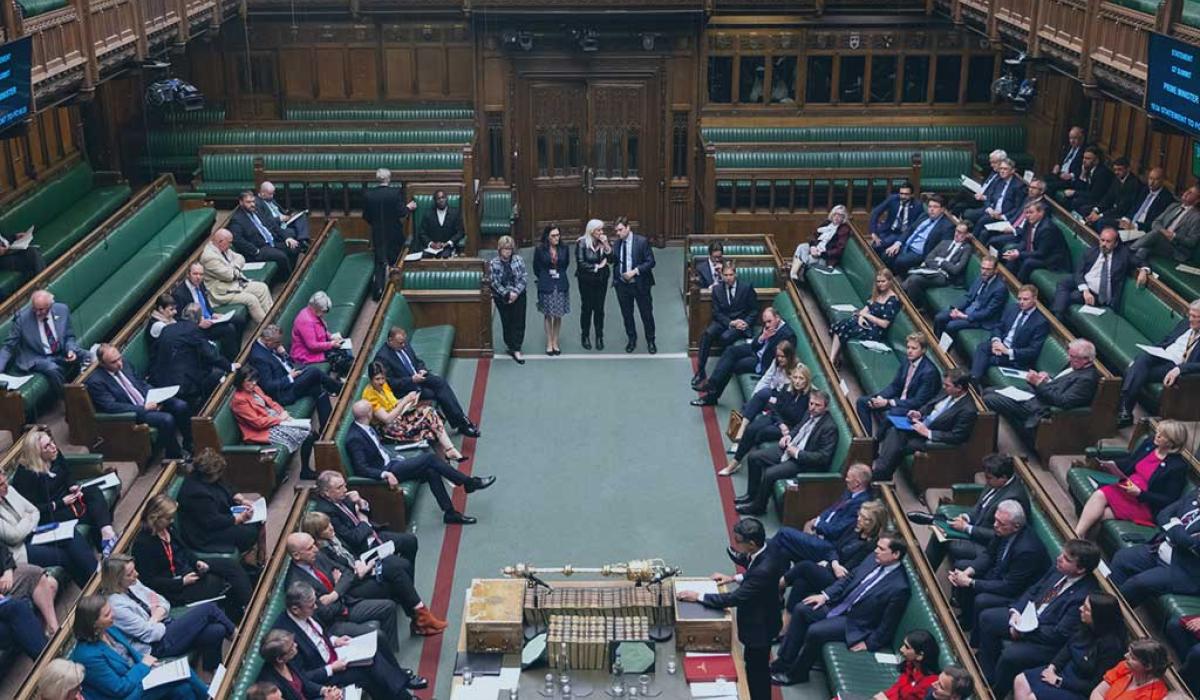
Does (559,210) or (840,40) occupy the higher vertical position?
(840,40)

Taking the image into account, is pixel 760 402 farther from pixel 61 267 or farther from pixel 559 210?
pixel 559 210

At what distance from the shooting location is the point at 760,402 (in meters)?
11.2

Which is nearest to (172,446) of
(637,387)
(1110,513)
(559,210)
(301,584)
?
(301,584)

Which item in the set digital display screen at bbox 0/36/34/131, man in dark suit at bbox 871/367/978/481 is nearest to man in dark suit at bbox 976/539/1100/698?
man in dark suit at bbox 871/367/978/481

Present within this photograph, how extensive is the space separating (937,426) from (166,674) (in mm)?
6063

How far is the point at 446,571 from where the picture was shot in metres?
9.79

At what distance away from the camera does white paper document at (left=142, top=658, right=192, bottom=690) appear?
695 centimetres

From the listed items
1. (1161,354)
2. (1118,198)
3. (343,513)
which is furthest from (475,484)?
(1118,198)

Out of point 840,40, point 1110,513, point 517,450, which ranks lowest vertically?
point 517,450

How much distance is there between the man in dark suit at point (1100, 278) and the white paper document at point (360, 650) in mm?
7391

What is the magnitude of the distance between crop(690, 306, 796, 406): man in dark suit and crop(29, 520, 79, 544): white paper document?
20.3ft

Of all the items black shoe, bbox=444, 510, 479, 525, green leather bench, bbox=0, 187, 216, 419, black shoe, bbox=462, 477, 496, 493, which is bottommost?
black shoe, bbox=444, 510, 479, 525

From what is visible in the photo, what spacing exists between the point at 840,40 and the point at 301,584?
12840 millimetres

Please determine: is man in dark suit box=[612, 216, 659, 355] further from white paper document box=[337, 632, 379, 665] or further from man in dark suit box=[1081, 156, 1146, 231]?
white paper document box=[337, 632, 379, 665]
